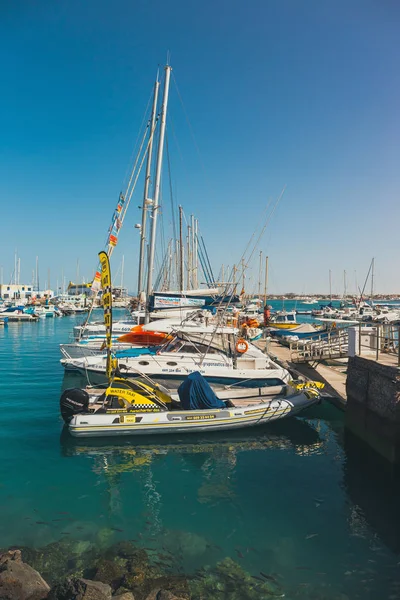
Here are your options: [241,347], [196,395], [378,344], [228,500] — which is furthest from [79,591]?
[241,347]

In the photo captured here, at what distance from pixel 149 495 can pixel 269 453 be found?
4.24 m

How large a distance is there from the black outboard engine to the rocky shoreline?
5868 mm

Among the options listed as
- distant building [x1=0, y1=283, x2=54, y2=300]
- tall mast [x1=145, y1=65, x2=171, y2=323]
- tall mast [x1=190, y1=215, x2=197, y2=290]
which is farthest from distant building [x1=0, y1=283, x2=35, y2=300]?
tall mast [x1=145, y1=65, x2=171, y2=323]

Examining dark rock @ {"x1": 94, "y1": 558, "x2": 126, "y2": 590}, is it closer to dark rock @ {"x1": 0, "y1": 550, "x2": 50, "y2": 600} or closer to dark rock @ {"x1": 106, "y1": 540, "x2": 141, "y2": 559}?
dark rock @ {"x1": 106, "y1": 540, "x2": 141, "y2": 559}

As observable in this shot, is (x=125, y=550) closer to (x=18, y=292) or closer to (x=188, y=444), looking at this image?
(x=188, y=444)

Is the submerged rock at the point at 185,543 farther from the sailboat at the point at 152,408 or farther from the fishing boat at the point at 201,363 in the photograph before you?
the fishing boat at the point at 201,363

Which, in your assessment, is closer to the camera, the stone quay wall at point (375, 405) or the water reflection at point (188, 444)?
the stone quay wall at point (375, 405)

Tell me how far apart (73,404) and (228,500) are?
6468 mm

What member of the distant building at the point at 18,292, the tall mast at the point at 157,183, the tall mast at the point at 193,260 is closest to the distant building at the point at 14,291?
the distant building at the point at 18,292

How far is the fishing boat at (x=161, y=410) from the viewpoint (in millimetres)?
12477

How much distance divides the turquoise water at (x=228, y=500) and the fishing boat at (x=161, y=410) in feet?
1.50

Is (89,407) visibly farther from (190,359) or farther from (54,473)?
(190,359)

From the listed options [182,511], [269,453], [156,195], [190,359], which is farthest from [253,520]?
[156,195]

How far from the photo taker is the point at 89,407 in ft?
44.3
